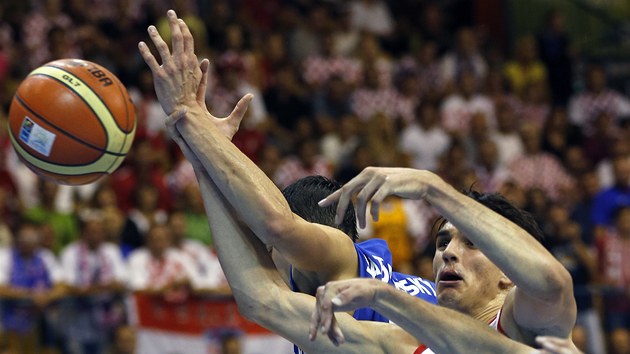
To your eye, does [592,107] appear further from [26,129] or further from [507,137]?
[26,129]

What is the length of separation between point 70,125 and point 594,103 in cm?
1023

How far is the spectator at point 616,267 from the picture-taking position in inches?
429

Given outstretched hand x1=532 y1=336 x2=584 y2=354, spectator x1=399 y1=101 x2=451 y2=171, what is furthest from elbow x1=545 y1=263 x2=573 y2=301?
spectator x1=399 y1=101 x2=451 y2=171

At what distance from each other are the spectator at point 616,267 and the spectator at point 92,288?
4.62 m

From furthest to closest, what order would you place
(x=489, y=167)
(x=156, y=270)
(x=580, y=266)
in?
1. (x=489, y=167)
2. (x=580, y=266)
3. (x=156, y=270)

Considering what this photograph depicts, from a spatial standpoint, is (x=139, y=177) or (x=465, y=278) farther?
(x=139, y=177)

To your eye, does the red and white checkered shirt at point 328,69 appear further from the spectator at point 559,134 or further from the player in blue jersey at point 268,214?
the player in blue jersey at point 268,214

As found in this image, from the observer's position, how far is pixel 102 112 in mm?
5520

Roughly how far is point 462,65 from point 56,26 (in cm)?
532

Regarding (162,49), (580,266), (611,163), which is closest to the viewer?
(162,49)

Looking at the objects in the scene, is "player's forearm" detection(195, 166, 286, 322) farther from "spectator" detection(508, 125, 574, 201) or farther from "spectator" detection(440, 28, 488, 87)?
Result: "spectator" detection(440, 28, 488, 87)

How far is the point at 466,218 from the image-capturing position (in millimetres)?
3869

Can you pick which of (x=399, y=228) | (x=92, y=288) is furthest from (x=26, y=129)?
(x=399, y=228)

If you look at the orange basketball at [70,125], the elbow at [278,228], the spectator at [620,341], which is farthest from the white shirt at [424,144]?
the elbow at [278,228]
